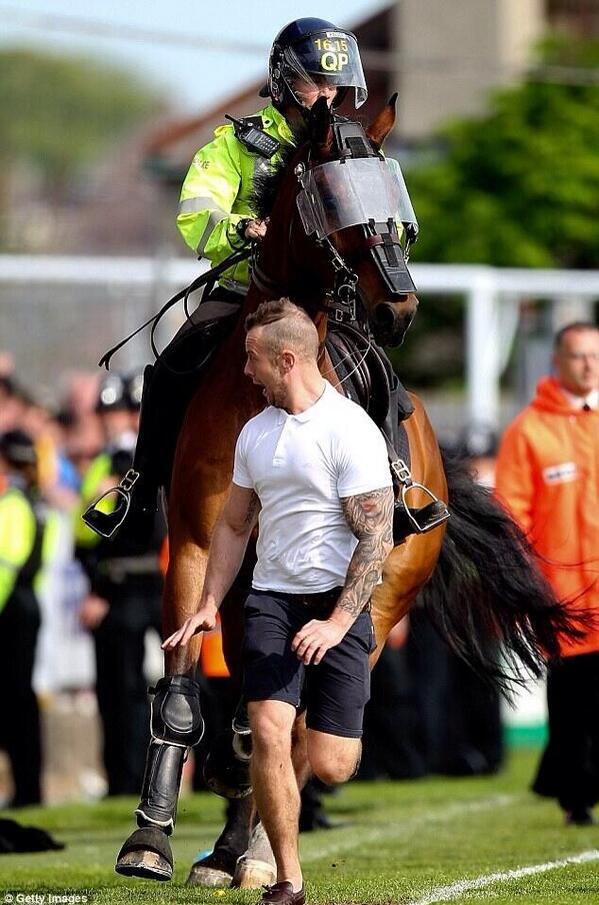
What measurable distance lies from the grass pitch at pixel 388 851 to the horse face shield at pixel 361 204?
7.65 ft

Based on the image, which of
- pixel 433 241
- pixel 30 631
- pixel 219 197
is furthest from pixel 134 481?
pixel 433 241

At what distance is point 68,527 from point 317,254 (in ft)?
25.9

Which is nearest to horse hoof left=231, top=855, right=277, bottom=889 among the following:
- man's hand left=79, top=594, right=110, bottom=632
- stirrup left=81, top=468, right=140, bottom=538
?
stirrup left=81, top=468, right=140, bottom=538

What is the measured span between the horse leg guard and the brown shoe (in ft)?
1.64

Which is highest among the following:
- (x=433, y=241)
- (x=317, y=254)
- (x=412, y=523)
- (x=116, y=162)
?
(x=116, y=162)

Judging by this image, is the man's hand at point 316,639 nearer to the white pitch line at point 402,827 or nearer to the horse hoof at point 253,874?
the horse hoof at point 253,874

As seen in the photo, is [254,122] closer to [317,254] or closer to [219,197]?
[219,197]

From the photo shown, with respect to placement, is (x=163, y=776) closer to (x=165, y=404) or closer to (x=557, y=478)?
(x=165, y=404)

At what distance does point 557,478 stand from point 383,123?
152 inches

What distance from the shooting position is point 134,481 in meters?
7.83

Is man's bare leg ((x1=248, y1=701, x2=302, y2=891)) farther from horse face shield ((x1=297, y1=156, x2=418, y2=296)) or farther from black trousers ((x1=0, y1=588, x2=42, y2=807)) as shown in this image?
black trousers ((x1=0, y1=588, x2=42, y2=807))

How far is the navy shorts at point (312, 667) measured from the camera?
627cm

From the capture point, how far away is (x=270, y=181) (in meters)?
7.36

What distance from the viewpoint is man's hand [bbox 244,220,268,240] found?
723 centimetres
